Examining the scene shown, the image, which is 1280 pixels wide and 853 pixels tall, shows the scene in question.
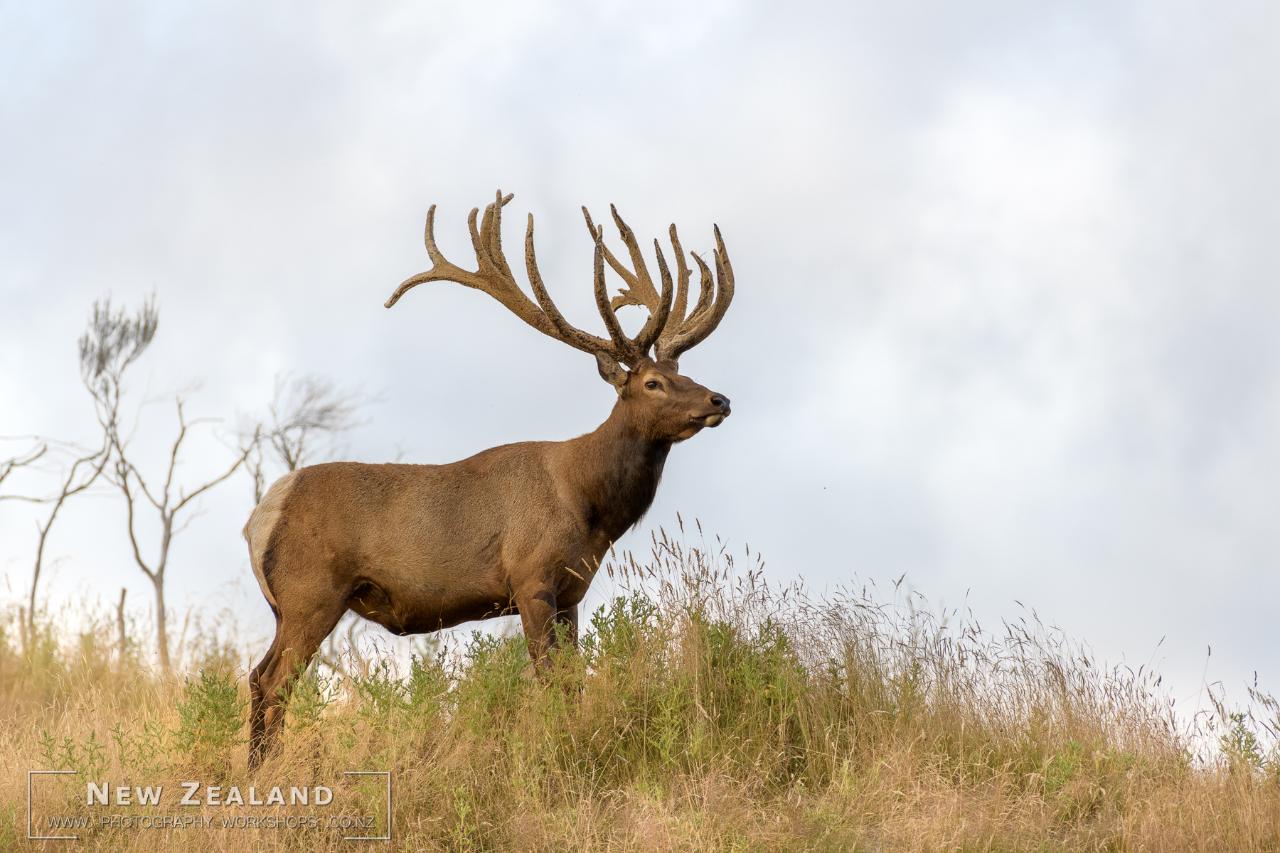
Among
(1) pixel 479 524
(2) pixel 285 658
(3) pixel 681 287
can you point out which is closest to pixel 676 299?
(3) pixel 681 287

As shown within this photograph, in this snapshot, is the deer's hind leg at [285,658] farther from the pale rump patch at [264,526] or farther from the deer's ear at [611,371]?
the deer's ear at [611,371]

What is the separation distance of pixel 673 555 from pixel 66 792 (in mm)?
3775

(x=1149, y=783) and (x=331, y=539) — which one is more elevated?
(x=331, y=539)

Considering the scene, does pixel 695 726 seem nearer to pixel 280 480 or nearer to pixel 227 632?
pixel 280 480

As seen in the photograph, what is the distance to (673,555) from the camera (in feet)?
28.3

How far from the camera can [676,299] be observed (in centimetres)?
993

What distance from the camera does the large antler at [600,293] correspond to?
8.91 meters

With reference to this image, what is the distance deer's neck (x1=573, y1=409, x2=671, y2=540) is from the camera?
342 inches

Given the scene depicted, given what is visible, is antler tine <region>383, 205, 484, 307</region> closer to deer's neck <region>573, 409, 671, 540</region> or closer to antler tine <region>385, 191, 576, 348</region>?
antler tine <region>385, 191, 576, 348</region>

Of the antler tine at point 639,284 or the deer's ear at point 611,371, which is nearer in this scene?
the deer's ear at point 611,371

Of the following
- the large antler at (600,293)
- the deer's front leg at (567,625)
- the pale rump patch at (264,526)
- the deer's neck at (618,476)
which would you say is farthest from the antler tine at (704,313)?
the pale rump patch at (264,526)

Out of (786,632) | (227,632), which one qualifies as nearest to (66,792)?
(786,632)

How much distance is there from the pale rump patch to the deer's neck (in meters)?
1.90

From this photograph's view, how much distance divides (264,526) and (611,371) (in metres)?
2.43
